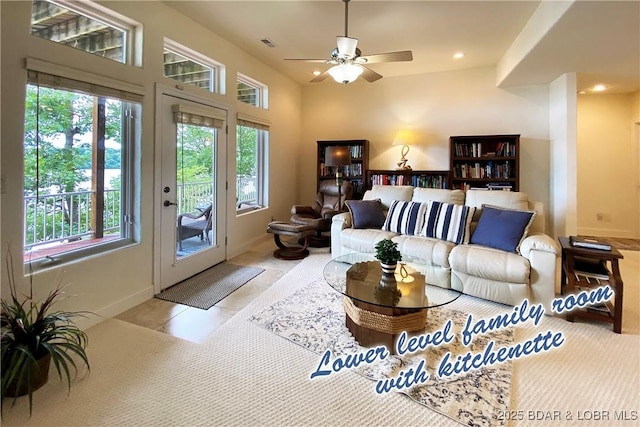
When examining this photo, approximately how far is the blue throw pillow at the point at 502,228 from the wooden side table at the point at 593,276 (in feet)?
1.09

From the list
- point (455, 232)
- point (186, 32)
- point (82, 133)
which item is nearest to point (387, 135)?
point (455, 232)

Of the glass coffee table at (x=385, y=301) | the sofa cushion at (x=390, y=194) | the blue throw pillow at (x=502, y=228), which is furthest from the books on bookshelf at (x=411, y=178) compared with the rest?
the glass coffee table at (x=385, y=301)

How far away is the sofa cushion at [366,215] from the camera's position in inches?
155

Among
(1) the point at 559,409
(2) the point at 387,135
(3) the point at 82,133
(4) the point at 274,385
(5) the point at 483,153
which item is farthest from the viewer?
(2) the point at 387,135

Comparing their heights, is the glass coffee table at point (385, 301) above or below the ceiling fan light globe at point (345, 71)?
below

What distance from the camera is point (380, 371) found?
1897mm

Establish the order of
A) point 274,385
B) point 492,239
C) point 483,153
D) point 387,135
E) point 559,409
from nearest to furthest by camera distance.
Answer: point 559,409, point 274,385, point 492,239, point 483,153, point 387,135

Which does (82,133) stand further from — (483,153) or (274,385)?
(483,153)

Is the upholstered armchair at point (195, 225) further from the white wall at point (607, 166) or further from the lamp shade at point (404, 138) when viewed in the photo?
the white wall at point (607, 166)

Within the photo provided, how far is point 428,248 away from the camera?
3.16 m

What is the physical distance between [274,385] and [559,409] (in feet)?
4.88

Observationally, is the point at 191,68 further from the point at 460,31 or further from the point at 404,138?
the point at 404,138

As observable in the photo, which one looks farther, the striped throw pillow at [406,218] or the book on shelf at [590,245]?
the striped throw pillow at [406,218]

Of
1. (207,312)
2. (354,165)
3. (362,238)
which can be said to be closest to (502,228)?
Result: (362,238)
